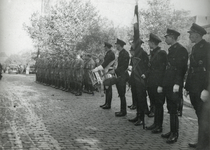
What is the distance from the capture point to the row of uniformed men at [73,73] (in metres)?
14.7

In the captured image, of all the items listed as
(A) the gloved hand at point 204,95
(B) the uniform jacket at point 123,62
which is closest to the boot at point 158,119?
(A) the gloved hand at point 204,95

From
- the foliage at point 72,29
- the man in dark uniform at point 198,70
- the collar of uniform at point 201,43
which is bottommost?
the man in dark uniform at point 198,70

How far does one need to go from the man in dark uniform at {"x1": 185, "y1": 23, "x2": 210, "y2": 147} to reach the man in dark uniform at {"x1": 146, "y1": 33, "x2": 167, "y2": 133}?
990mm

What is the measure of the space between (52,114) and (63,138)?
2.77m

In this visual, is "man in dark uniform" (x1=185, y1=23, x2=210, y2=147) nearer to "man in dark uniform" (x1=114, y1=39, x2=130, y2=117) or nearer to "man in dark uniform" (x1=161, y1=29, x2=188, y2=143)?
"man in dark uniform" (x1=161, y1=29, x2=188, y2=143)

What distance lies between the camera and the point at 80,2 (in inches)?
1185

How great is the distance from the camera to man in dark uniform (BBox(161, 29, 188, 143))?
19.3 ft

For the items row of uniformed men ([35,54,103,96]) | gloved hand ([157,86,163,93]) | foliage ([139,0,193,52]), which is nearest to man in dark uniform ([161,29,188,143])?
gloved hand ([157,86,163,93])

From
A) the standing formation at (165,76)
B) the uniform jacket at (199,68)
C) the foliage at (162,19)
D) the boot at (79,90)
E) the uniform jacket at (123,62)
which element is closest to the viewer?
the uniform jacket at (199,68)

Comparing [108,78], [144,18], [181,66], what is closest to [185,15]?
[144,18]

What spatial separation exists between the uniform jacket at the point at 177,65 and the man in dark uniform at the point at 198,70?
366 millimetres

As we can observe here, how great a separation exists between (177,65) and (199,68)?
25.0 inches

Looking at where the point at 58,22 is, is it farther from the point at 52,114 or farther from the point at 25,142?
the point at 25,142

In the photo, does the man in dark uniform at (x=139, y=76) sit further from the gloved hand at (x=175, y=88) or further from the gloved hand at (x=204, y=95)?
the gloved hand at (x=204, y=95)
